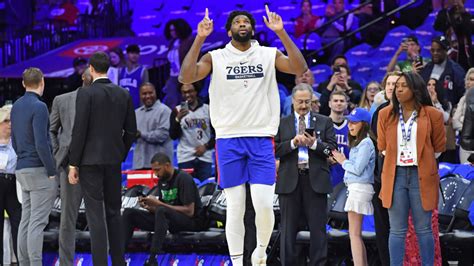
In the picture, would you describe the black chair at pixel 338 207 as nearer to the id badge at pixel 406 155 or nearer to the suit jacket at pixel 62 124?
the id badge at pixel 406 155

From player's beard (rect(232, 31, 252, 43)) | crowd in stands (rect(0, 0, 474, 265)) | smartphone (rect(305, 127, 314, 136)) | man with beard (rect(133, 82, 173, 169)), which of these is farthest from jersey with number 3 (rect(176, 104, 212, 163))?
player's beard (rect(232, 31, 252, 43))

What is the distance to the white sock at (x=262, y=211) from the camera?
964 centimetres

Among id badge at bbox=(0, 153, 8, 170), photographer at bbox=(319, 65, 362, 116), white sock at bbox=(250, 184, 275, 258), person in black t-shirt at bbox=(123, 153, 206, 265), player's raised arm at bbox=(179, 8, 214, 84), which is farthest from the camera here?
photographer at bbox=(319, 65, 362, 116)

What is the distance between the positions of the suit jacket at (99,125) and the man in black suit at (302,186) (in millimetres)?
1784

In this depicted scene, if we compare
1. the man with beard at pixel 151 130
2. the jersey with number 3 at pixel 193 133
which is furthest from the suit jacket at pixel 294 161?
the man with beard at pixel 151 130

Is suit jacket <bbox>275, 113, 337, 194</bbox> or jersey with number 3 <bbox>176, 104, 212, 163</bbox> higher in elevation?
suit jacket <bbox>275, 113, 337, 194</bbox>

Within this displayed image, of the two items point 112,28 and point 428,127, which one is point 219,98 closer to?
point 428,127

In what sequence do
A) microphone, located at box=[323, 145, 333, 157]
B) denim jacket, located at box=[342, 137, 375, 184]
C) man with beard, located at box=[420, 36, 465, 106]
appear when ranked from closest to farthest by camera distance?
denim jacket, located at box=[342, 137, 375, 184], microphone, located at box=[323, 145, 333, 157], man with beard, located at box=[420, 36, 465, 106]

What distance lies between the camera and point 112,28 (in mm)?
21500

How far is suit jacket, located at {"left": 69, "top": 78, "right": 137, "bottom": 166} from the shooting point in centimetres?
1067

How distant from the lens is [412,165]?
33.7 feet

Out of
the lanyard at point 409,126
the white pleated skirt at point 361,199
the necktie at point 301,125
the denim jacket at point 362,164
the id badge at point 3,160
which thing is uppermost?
the lanyard at point 409,126

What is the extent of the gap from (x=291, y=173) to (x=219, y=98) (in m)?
2.14

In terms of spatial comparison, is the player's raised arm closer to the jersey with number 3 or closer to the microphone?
the microphone
